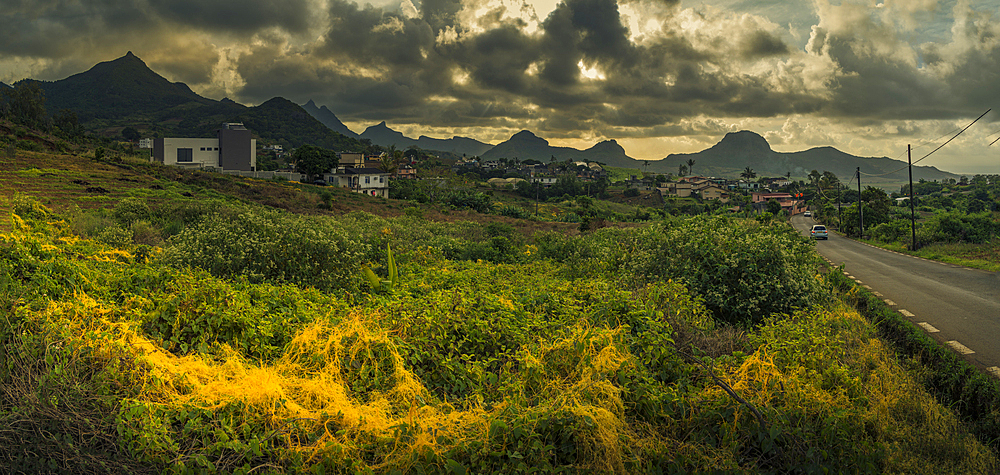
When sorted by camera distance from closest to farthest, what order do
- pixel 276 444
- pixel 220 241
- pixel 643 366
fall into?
pixel 276 444
pixel 643 366
pixel 220 241

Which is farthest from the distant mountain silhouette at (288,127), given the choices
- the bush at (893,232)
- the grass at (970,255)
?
the grass at (970,255)

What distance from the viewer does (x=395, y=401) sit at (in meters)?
5.25

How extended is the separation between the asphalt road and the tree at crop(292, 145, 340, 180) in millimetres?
68078

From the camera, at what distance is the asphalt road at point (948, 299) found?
8516mm

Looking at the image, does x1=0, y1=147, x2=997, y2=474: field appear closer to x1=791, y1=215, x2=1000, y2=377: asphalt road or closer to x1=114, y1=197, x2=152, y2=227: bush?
x1=791, y1=215, x2=1000, y2=377: asphalt road

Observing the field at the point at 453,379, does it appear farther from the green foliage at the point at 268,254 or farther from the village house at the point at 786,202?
the village house at the point at 786,202

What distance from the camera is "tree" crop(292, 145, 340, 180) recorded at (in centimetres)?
7356

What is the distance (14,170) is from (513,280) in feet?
112

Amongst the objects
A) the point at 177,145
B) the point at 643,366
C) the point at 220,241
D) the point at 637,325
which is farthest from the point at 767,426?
the point at 177,145

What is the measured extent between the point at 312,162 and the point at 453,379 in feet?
244

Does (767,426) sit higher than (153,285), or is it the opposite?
(153,285)

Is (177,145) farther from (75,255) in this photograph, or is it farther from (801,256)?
(801,256)

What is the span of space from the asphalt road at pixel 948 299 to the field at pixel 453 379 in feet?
4.19

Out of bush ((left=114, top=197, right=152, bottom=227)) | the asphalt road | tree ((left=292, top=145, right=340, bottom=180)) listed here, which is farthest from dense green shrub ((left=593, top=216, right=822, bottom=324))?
tree ((left=292, top=145, right=340, bottom=180))
